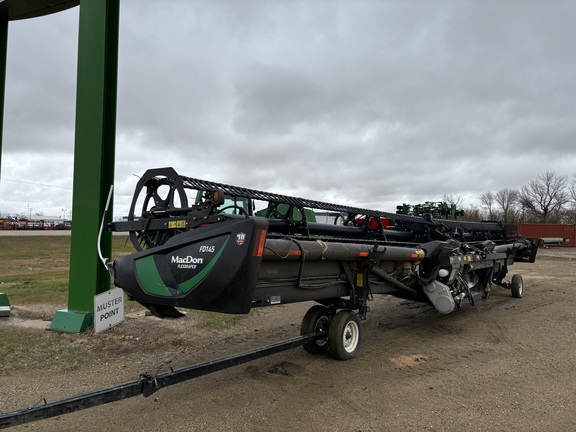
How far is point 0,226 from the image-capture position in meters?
65.1

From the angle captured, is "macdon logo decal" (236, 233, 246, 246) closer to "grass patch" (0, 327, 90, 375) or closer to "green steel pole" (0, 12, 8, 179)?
"grass patch" (0, 327, 90, 375)

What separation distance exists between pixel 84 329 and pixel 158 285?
3143mm

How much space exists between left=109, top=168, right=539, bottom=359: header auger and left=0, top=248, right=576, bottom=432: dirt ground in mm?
612

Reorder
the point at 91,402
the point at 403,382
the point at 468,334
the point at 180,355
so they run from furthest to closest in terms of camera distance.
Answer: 1. the point at 468,334
2. the point at 180,355
3. the point at 403,382
4. the point at 91,402

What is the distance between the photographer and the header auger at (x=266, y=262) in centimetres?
372

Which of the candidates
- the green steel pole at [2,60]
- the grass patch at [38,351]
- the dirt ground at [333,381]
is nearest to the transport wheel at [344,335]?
the dirt ground at [333,381]

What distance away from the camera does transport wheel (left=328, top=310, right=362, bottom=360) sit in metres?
5.36

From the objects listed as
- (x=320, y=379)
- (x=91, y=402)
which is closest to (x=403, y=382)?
(x=320, y=379)

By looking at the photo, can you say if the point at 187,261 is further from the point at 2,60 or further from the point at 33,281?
the point at 33,281

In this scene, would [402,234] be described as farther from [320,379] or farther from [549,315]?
[320,379]

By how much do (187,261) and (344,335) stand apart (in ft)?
8.11

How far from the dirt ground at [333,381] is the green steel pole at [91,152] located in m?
0.75

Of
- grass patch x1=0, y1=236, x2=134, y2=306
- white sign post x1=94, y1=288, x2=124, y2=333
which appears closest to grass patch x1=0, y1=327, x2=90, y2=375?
white sign post x1=94, y1=288, x2=124, y2=333

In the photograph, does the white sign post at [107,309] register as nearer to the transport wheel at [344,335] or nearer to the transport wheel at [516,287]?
the transport wheel at [344,335]
